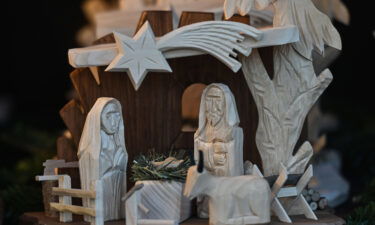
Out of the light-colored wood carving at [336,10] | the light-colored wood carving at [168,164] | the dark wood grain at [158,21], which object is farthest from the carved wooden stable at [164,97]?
the light-colored wood carving at [336,10]

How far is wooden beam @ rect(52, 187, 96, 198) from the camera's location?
19.6ft

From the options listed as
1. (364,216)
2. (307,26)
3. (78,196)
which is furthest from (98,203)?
(364,216)

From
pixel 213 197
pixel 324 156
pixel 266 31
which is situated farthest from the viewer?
pixel 324 156

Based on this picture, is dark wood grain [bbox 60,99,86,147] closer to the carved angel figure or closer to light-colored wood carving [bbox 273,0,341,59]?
the carved angel figure

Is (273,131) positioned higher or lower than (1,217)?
higher

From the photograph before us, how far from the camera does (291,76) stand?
6.35 meters

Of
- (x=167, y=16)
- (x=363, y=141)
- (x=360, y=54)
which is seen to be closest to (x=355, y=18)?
(x=360, y=54)

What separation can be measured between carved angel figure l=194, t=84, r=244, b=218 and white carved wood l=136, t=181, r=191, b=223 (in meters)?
0.27

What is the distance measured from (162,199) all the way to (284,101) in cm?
110

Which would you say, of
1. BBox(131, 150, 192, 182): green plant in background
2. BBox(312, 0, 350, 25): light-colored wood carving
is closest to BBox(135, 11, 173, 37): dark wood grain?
BBox(131, 150, 192, 182): green plant in background

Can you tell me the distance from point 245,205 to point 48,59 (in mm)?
7293

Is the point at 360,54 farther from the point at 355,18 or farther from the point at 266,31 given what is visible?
the point at 266,31

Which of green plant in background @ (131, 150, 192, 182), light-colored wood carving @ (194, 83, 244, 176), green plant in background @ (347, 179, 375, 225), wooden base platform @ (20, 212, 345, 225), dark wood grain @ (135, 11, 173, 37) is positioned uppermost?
dark wood grain @ (135, 11, 173, 37)

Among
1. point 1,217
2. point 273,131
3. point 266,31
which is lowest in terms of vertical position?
point 1,217
